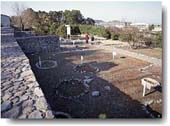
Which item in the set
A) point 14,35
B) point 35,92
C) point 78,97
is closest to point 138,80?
point 78,97

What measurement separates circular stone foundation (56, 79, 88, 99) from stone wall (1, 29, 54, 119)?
412mm

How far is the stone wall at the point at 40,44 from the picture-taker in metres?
3.75

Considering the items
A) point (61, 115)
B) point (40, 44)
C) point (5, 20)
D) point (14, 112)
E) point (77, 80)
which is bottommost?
point (61, 115)

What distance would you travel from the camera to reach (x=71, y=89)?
3393mm

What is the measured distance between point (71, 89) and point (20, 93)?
721 millimetres

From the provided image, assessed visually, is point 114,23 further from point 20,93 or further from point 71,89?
point 20,93

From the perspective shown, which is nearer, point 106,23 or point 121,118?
point 121,118

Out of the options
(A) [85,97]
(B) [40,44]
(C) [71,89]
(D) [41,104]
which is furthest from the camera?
(B) [40,44]

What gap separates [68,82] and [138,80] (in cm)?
92

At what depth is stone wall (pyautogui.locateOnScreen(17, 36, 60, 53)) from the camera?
3.75 meters

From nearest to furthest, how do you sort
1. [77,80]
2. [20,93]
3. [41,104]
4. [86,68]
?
[41,104] → [20,93] → [77,80] → [86,68]

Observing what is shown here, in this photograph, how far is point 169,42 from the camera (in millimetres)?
3002

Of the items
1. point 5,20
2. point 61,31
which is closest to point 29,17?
point 5,20

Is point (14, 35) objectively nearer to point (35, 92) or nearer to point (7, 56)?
point (7, 56)
